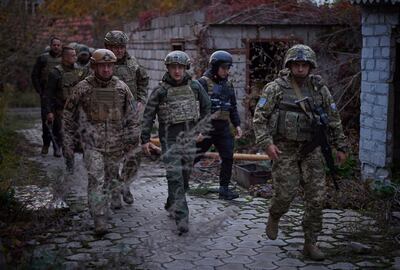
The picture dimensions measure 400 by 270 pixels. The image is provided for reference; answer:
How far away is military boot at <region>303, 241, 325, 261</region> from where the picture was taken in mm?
5273

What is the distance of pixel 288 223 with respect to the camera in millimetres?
6492

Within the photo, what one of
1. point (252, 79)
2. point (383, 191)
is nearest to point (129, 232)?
point (383, 191)

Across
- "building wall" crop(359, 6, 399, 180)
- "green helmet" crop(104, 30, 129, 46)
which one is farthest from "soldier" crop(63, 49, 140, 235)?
"building wall" crop(359, 6, 399, 180)

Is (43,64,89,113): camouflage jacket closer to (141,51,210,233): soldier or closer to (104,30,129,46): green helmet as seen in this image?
(104,30,129,46): green helmet

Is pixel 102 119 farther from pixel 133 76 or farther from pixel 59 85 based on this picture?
pixel 59 85

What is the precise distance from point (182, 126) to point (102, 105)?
0.84m

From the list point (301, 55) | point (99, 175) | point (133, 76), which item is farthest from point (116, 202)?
point (301, 55)

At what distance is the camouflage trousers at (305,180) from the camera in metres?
5.29

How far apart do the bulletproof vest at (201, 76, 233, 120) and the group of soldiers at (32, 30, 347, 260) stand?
1 centimetres

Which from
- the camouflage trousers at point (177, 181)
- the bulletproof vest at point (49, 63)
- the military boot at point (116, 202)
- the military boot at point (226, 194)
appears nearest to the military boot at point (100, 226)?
the camouflage trousers at point (177, 181)

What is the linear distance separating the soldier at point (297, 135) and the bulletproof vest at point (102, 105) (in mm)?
1625

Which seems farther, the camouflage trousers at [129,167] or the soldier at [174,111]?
the soldier at [174,111]

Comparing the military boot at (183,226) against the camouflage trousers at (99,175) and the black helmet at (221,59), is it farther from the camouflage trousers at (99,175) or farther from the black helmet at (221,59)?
the black helmet at (221,59)

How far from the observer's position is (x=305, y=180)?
5.34 metres
